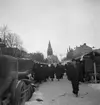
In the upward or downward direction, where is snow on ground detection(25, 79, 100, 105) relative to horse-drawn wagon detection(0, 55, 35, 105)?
downward

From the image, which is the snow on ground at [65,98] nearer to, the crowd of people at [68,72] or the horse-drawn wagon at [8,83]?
the crowd of people at [68,72]

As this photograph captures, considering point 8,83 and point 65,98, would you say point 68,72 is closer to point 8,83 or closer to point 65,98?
point 65,98

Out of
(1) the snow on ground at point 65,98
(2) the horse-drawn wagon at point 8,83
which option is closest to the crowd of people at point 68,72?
(1) the snow on ground at point 65,98

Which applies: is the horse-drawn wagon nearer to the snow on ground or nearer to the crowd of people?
the snow on ground

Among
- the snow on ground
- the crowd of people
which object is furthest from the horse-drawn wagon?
the crowd of people

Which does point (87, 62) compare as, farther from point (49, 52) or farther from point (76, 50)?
point (49, 52)

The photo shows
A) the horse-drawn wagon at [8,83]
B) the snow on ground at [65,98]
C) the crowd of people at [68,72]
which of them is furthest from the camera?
the crowd of people at [68,72]

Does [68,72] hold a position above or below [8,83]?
below

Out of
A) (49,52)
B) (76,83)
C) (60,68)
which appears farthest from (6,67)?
(49,52)

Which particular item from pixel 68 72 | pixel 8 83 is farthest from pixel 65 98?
pixel 8 83

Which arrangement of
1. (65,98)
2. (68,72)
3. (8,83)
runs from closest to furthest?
(8,83) < (65,98) < (68,72)

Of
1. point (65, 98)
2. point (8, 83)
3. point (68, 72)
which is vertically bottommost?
point (65, 98)

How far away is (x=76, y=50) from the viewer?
7081 centimetres

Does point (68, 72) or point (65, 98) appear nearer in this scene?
point (65, 98)
